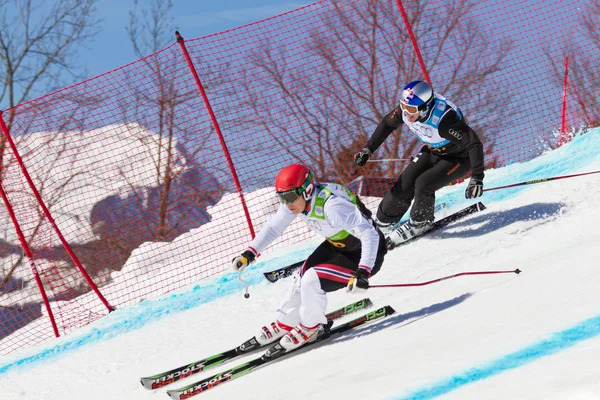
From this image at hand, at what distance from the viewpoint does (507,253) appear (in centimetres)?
580

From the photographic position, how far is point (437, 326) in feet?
13.5

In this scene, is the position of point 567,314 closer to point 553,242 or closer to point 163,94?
point 553,242

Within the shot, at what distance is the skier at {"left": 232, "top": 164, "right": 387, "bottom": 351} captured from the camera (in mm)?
4477

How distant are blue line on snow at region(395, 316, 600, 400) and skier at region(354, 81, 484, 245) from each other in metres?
2.74

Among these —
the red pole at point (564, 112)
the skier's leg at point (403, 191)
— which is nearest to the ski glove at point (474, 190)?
the skier's leg at point (403, 191)

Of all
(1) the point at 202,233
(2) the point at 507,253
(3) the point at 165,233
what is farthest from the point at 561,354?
(3) the point at 165,233

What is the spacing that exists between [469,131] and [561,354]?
3.39m

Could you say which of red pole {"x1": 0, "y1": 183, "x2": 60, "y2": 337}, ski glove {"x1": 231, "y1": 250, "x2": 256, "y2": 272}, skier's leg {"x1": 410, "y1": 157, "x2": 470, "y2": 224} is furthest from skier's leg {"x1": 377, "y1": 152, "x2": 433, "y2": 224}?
red pole {"x1": 0, "y1": 183, "x2": 60, "y2": 337}

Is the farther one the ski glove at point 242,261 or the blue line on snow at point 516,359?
the ski glove at point 242,261

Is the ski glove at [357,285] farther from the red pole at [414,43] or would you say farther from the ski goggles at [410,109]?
the red pole at [414,43]

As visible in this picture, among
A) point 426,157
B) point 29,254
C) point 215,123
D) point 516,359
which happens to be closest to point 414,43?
point 426,157

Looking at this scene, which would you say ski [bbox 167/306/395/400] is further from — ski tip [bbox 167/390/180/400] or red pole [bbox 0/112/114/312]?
red pole [bbox 0/112/114/312]

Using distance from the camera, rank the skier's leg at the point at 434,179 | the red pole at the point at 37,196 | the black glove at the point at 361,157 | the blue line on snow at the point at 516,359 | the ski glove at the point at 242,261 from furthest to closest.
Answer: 1. the red pole at the point at 37,196
2. the black glove at the point at 361,157
3. the skier's leg at the point at 434,179
4. the ski glove at the point at 242,261
5. the blue line on snow at the point at 516,359

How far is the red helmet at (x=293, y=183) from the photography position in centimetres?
445
